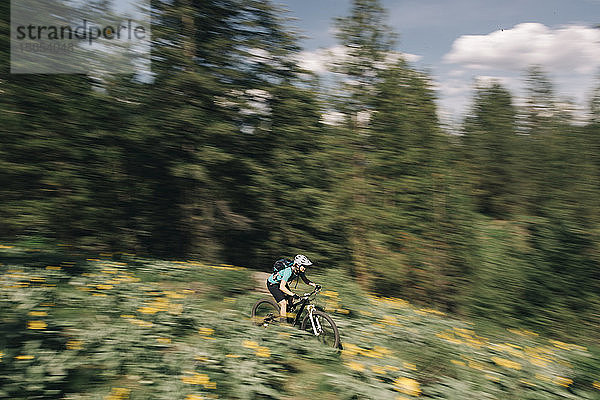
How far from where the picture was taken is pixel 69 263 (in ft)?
24.0

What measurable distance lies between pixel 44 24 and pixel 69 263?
610cm

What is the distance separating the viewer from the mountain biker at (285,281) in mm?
6145

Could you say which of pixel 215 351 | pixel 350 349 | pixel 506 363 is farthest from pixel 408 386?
pixel 215 351

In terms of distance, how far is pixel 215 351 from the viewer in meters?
4.80

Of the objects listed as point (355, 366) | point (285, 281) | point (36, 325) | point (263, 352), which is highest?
point (285, 281)

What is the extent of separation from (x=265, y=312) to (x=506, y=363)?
145 inches

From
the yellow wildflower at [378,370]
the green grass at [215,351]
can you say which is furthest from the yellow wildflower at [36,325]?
the yellow wildflower at [378,370]

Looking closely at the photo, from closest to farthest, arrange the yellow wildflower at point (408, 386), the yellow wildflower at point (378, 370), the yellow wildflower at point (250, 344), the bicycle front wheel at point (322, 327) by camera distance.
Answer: the yellow wildflower at point (408, 386) → the yellow wildflower at point (378, 370) → the yellow wildflower at point (250, 344) → the bicycle front wheel at point (322, 327)

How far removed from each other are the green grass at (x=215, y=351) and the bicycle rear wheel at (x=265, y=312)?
20cm

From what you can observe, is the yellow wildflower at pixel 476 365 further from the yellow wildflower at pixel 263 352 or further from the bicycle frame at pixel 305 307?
the yellow wildflower at pixel 263 352

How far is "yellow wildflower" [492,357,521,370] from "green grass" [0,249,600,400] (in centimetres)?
2

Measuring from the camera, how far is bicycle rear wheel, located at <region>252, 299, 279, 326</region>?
6395 mm

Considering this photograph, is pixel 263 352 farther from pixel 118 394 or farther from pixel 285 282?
pixel 118 394

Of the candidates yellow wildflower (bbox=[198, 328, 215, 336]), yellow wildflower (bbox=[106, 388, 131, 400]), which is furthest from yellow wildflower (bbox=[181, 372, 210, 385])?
yellow wildflower (bbox=[198, 328, 215, 336])
